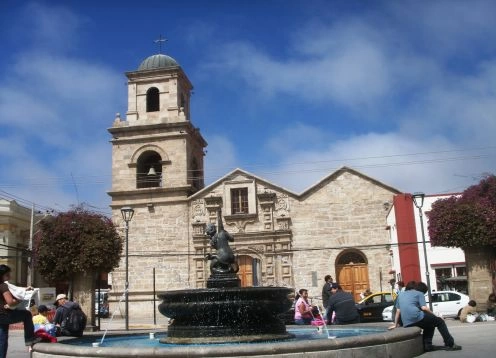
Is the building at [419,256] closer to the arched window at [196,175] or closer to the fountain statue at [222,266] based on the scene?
the arched window at [196,175]

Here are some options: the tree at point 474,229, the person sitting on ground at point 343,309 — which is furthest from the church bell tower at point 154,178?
the person sitting on ground at point 343,309

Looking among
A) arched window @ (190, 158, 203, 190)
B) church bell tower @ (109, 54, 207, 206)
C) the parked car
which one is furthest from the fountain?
arched window @ (190, 158, 203, 190)

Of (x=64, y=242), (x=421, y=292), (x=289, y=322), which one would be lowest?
(x=289, y=322)

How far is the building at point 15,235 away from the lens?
34.8 meters

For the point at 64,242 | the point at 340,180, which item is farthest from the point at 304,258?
the point at 64,242

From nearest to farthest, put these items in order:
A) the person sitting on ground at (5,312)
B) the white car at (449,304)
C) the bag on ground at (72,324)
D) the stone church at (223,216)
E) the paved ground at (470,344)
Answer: the person sitting on ground at (5,312) < the paved ground at (470,344) < the bag on ground at (72,324) < the white car at (449,304) < the stone church at (223,216)

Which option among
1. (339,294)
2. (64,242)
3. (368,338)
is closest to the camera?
(368,338)

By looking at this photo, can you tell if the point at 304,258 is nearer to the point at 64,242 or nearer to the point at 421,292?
the point at 64,242

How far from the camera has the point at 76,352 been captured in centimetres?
748

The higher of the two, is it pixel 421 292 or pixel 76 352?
pixel 421 292

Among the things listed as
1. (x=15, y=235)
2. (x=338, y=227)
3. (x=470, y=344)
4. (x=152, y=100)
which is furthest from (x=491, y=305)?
(x=15, y=235)

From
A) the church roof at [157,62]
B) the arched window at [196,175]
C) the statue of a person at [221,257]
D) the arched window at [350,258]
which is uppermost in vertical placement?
the church roof at [157,62]

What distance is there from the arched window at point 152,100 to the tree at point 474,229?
18.1 meters

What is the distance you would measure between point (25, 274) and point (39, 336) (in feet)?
103
